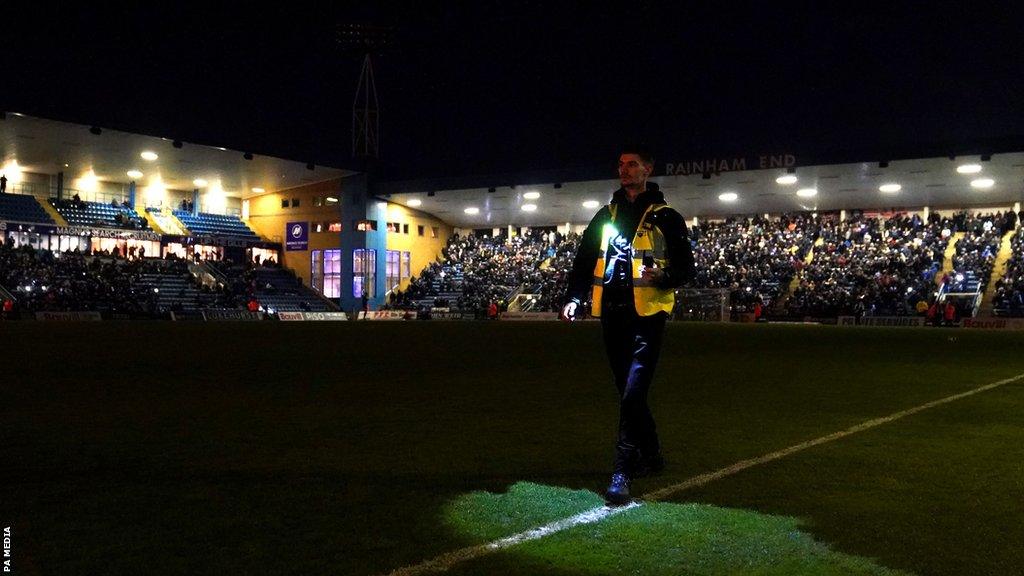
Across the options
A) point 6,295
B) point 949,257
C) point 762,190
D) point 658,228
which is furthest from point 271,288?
point 658,228

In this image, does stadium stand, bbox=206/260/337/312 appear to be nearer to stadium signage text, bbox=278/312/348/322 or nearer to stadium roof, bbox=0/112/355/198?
stadium signage text, bbox=278/312/348/322

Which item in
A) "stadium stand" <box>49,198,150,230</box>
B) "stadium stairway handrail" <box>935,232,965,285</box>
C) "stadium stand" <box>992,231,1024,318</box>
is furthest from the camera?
"stadium stand" <box>49,198,150,230</box>

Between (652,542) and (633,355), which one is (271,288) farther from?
(652,542)

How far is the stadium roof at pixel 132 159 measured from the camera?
43497 mm

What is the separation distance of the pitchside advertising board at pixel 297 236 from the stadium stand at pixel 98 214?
9.13 m

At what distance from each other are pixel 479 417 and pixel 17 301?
3714 centimetres

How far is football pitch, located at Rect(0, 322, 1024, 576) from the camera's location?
12.7ft

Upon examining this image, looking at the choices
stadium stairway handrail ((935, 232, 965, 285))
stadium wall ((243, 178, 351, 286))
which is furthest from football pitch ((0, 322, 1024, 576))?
stadium wall ((243, 178, 351, 286))

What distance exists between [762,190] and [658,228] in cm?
4572

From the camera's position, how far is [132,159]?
50125mm

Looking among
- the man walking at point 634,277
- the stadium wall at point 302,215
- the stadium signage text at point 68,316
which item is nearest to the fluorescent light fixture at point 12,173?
the stadium wall at point 302,215

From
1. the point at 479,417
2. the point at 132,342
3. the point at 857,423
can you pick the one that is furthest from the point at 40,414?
the point at 132,342

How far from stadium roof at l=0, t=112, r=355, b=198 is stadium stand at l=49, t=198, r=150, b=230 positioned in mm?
1851

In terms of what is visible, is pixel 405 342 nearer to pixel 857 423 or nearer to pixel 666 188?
pixel 857 423
